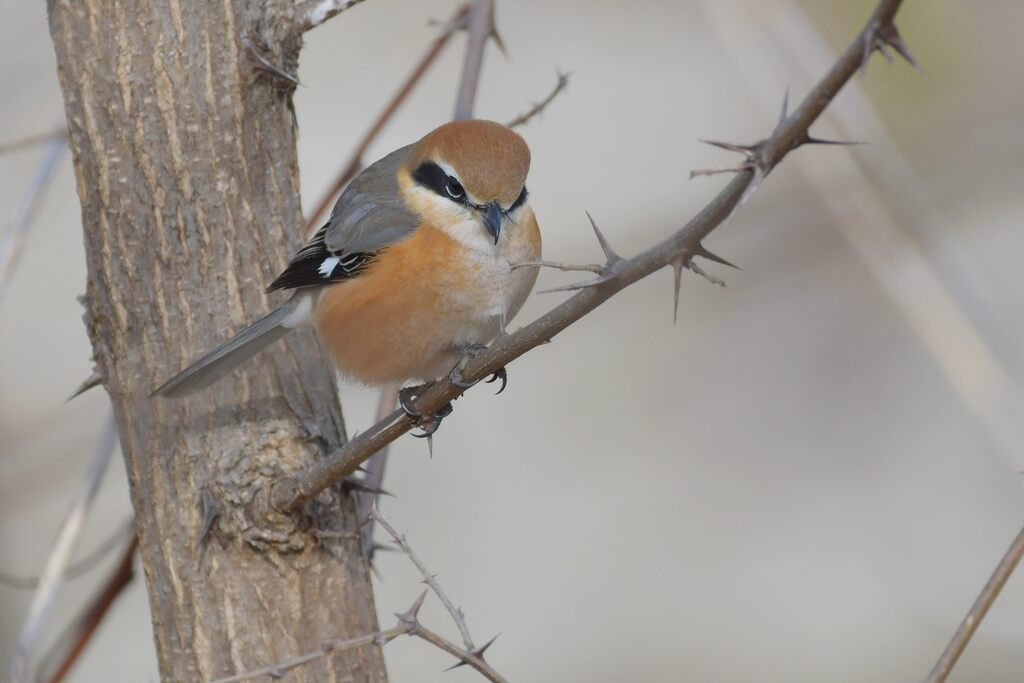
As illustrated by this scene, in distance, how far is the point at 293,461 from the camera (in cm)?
290

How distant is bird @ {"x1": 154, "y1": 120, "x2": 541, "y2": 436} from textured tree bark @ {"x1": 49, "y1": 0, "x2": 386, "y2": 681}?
0.32m

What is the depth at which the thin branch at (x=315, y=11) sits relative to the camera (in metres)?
2.79

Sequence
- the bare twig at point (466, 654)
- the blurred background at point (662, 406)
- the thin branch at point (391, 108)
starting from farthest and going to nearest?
the blurred background at point (662, 406) < the thin branch at point (391, 108) < the bare twig at point (466, 654)

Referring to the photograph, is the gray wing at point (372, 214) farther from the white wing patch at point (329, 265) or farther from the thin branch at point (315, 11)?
the thin branch at point (315, 11)

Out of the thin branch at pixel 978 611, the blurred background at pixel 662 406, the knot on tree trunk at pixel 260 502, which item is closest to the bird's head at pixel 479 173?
the knot on tree trunk at pixel 260 502

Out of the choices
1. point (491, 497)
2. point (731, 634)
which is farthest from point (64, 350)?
point (731, 634)

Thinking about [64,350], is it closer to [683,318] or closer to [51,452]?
[51,452]

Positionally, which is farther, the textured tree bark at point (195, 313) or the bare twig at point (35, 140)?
the bare twig at point (35, 140)

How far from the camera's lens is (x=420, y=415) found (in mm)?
2576

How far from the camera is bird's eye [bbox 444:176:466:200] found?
3443 mm

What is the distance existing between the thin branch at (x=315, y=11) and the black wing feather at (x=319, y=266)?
642 millimetres

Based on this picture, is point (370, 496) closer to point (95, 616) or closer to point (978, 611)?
point (95, 616)

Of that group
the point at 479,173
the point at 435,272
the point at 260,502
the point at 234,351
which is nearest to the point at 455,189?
the point at 479,173

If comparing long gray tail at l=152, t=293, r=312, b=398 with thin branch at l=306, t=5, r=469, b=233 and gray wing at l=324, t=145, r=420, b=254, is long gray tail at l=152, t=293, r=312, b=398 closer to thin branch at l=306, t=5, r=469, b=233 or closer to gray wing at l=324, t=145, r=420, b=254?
gray wing at l=324, t=145, r=420, b=254
